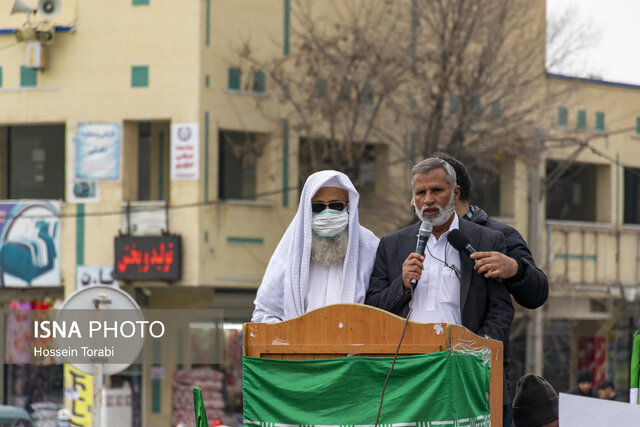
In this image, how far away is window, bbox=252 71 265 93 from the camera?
24.4 m

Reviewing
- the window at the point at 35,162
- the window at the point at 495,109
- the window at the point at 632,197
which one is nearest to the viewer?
the window at the point at 495,109

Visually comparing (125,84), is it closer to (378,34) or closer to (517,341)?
(378,34)

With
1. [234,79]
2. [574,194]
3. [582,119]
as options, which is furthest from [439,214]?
[574,194]

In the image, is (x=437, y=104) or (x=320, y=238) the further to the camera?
(x=437, y=104)

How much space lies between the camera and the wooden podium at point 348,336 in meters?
4.83

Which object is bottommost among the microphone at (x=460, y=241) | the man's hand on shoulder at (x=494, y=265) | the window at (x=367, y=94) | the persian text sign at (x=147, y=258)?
the persian text sign at (x=147, y=258)

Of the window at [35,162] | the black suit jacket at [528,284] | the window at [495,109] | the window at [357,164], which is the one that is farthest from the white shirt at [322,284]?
the window at [35,162]

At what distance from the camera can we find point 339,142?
2417cm

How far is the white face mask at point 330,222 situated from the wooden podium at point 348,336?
1.07 meters

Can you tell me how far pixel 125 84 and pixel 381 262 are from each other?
18.9 m

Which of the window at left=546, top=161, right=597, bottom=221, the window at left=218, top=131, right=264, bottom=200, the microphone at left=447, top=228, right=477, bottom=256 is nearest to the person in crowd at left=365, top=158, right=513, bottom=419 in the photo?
the microphone at left=447, top=228, right=477, bottom=256

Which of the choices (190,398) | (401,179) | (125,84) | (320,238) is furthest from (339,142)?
(320,238)

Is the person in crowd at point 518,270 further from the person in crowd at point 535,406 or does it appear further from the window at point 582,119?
the window at point 582,119

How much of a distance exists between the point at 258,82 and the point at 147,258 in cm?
380
